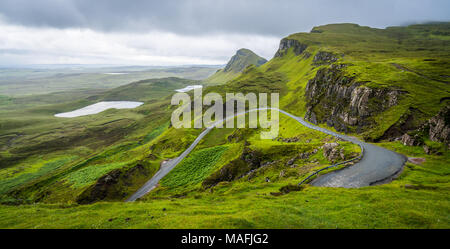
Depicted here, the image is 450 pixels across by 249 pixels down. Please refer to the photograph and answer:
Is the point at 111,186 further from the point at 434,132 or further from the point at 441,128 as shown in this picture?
the point at 441,128

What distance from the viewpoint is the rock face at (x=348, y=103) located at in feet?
260

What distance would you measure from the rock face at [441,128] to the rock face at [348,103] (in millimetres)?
22020

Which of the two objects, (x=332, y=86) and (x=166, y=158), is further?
(x=332, y=86)

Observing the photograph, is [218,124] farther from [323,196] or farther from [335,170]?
[323,196]

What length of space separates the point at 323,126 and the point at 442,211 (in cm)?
7656

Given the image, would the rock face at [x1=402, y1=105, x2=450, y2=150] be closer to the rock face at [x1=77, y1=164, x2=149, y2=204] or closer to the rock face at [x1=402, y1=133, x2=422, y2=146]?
the rock face at [x1=402, y1=133, x2=422, y2=146]

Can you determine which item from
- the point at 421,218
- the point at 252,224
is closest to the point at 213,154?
the point at 252,224

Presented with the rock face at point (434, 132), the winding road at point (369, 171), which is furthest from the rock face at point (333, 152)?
the rock face at point (434, 132)

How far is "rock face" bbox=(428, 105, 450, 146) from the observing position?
1965 inches

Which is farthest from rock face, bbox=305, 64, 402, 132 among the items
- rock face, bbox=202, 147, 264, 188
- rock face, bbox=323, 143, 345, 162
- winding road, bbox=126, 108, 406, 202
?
rock face, bbox=202, 147, 264, 188

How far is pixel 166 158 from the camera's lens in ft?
329

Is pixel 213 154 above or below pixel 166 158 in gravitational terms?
above
